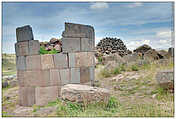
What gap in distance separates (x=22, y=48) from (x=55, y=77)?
634 millimetres

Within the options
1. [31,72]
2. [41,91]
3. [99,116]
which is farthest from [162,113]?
[31,72]

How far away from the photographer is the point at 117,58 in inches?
120

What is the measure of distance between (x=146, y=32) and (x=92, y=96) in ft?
3.56

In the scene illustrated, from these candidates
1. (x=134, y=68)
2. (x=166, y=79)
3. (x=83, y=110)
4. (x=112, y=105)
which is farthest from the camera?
(x=134, y=68)

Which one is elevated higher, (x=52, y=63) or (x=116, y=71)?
(x=52, y=63)

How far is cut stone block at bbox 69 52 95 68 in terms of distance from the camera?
2838 millimetres

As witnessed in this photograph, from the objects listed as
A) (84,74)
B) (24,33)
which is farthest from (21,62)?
(84,74)

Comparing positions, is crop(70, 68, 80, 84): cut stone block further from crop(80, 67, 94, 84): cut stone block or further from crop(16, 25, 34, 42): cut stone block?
crop(16, 25, 34, 42): cut stone block

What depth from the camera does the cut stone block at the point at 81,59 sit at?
284 centimetres

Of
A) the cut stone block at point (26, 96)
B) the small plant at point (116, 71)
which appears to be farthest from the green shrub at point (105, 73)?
the cut stone block at point (26, 96)

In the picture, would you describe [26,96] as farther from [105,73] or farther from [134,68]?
[134,68]

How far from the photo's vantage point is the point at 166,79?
2.82 metres

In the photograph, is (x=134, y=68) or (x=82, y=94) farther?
(x=134, y=68)

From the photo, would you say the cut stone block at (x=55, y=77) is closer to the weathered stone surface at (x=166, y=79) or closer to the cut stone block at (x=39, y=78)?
the cut stone block at (x=39, y=78)
